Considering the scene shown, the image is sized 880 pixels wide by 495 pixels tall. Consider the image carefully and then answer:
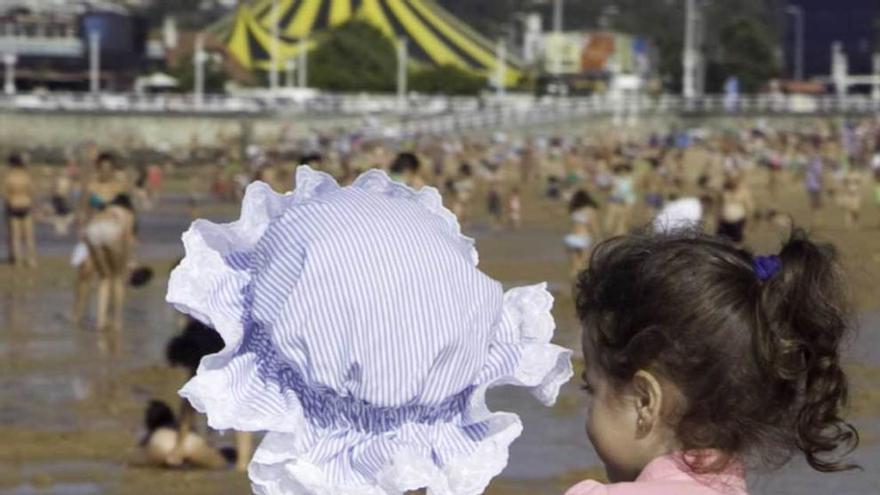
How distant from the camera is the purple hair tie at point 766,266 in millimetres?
2420

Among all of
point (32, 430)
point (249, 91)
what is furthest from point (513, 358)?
point (249, 91)

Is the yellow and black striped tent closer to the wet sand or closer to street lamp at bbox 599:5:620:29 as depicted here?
street lamp at bbox 599:5:620:29

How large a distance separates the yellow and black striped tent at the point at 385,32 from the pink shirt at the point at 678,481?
73799 mm

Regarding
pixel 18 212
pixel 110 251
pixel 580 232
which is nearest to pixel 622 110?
pixel 18 212

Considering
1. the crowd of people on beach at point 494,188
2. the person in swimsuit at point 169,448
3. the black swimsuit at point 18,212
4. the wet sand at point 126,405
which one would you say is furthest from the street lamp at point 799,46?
the person in swimsuit at point 169,448

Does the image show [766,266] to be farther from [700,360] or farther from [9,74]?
[9,74]

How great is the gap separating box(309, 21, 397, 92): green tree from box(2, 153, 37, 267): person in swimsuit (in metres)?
56.2

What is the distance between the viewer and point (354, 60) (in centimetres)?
8188

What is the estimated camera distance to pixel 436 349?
8.45 feet

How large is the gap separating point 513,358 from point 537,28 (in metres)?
92.9

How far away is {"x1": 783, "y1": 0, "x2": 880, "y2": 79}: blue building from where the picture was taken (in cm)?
8794

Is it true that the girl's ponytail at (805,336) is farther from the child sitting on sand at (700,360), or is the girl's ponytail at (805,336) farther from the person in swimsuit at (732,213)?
the person in swimsuit at (732,213)

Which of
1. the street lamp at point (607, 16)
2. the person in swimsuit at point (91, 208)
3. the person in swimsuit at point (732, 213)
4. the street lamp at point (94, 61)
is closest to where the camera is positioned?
the person in swimsuit at point (91, 208)

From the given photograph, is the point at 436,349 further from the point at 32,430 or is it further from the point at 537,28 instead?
the point at 537,28
